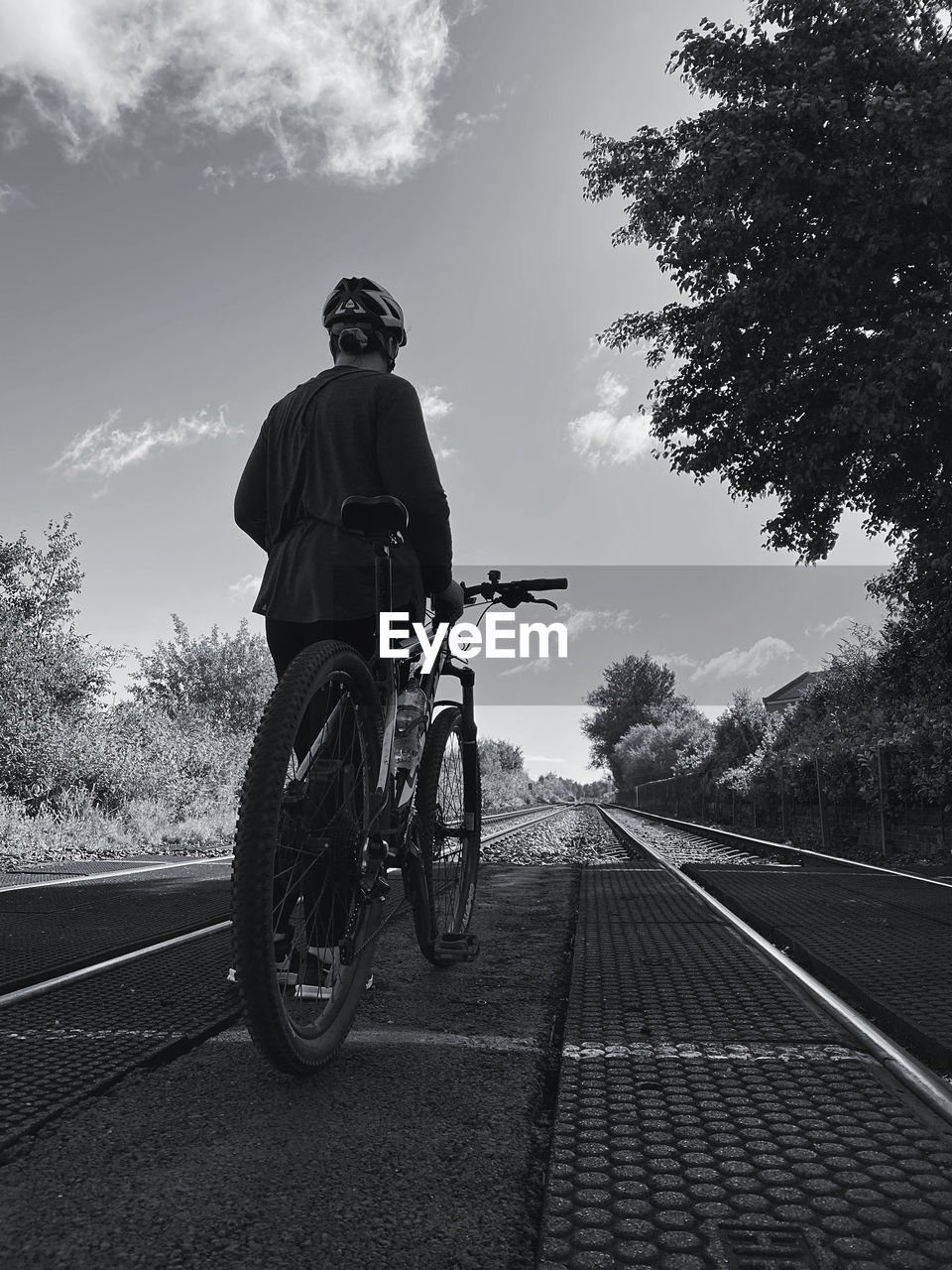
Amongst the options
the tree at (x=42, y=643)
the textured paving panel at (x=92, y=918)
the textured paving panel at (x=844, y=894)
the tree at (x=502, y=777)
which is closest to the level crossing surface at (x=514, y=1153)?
the textured paving panel at (x=92, y=918)

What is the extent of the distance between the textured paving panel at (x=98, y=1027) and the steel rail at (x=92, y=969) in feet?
→ 0.08

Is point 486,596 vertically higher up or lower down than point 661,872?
higher up

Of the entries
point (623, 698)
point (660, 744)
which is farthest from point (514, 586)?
point (623, 698)

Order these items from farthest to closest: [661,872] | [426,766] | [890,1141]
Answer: [661,872] < [426,766] < [890,1141]

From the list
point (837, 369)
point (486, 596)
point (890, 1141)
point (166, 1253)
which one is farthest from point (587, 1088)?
point (837, 369)

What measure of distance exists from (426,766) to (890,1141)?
1.74 meters

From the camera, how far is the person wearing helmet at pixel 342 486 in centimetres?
235

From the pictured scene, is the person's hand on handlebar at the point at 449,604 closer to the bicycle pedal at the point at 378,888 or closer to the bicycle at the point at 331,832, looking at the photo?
the bicycle at the point at 331,832

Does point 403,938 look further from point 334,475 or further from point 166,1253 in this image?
point 166,1253

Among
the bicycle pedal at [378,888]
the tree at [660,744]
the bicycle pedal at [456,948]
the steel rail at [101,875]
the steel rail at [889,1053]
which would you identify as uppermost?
the tree at [660,744]

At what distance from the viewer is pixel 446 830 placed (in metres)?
3.26

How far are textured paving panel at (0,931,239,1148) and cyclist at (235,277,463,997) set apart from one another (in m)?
0.53

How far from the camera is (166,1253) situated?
3.57 feet

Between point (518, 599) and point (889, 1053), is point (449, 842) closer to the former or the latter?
point (518, 599)
